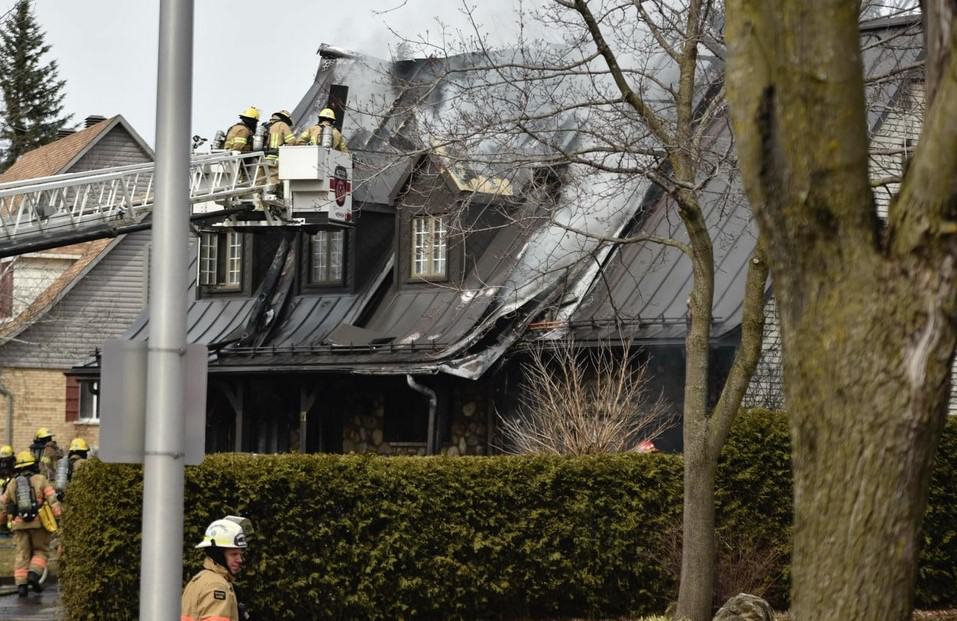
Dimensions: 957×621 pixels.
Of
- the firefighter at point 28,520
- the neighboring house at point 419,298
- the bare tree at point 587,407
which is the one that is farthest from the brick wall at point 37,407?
the firefighter at point 28,520

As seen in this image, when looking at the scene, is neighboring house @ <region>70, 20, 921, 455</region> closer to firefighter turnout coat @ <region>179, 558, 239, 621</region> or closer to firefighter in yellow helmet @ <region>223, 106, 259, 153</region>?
firefighter in yellow helmet @ <region>223, 106, 259, 153</region>

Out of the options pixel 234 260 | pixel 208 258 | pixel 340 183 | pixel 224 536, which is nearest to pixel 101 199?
pixel 340 183

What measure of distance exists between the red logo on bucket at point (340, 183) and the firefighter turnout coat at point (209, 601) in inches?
675

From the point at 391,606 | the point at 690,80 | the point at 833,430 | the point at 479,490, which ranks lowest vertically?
the point at 391,606

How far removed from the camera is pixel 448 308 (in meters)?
24.3

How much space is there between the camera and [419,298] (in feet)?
82.5

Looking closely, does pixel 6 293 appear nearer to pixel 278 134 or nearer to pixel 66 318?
pixel 66 318

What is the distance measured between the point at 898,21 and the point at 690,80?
691cm

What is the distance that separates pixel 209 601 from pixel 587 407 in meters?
11.1

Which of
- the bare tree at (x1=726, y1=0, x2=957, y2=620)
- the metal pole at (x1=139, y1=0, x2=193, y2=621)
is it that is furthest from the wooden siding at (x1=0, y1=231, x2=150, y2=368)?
the bare tree at (x1=726, y1=0, x2=957, y2=620)

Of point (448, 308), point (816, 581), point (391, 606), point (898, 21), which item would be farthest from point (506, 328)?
point (816, 581)

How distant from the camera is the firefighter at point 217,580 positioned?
8305mm

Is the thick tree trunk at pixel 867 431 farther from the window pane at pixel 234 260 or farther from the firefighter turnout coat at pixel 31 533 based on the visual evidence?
the window pane at pixel 234 260

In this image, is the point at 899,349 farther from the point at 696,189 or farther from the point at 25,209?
the point at 25,209
